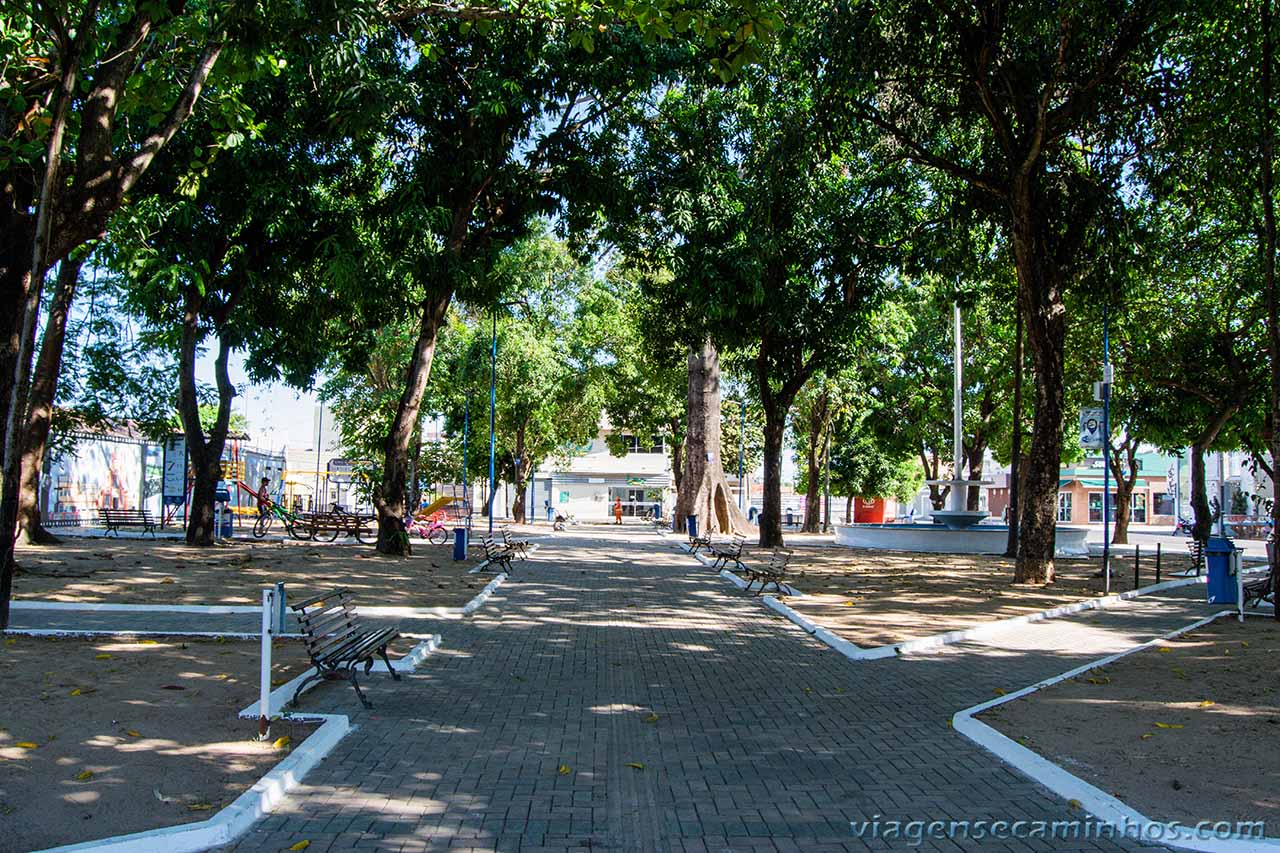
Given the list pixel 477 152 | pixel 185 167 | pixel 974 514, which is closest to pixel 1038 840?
pixel 477 152

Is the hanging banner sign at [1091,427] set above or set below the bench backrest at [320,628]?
above

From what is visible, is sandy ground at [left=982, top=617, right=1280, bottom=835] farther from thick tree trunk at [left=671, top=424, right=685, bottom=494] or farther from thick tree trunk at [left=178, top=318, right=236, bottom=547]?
thick tree trunk at [left=671, top=424, right=685, bottom=494]

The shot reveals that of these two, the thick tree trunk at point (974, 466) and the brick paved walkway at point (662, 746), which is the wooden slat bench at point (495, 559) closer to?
the brick paved walkway at point (662, 746)

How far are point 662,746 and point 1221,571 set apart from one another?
37.4 feet

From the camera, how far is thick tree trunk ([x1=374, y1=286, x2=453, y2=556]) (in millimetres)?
20719

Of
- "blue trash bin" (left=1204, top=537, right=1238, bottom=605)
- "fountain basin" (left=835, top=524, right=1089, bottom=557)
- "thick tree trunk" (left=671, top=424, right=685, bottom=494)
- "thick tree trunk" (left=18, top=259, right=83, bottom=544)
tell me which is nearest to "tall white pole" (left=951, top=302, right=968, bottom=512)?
"fountain basin" (left=835, top=524, right=1089, bottom=557)

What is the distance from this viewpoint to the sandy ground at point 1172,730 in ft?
17.3

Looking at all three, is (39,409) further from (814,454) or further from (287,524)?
(814,454)

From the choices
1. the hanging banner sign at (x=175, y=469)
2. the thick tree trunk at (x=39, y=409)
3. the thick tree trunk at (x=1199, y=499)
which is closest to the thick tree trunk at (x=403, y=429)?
the thick tree trunk at (x=39, y=409)

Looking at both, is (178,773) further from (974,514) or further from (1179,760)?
(974,514)

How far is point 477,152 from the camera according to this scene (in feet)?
61.0

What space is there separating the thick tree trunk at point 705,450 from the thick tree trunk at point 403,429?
14.4 m

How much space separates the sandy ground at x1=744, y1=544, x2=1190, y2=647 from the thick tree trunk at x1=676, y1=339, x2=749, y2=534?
9057 millimetres

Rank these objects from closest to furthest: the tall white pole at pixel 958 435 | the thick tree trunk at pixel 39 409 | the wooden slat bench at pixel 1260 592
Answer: the wooden slat bench at pixel 1260 592
the thick tree trunk at pixel 39 409
the tall white pole at pixel 958 435
